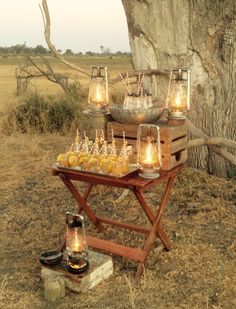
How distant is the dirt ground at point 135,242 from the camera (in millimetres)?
3818

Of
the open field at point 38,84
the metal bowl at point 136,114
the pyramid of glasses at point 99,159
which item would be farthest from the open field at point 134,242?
the open field at point 38,84

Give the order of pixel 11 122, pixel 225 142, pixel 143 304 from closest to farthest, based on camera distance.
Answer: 1. pixel 143 304
2. pixel 225 142
3. pixel 11 122

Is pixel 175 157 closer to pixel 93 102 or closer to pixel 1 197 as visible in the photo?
pixel 93 102

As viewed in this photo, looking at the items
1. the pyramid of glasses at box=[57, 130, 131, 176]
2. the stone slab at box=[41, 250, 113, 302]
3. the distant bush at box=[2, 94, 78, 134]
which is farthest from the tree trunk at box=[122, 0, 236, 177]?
the distant bush at box=[2, 94, 78, 134]

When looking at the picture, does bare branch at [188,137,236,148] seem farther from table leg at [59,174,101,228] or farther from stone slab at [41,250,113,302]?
→ stone slab at [41,250,113,302]

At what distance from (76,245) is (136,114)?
119 centimetres

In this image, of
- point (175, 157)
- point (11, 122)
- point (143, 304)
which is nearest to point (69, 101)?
point (11, 122)

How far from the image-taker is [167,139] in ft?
13.3

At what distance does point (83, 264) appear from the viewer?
391 cm

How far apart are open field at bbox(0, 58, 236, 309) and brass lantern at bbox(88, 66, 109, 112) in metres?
0.77

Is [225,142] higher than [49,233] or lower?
higher

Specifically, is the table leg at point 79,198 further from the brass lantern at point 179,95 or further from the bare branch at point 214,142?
the bare branch at point 214,142

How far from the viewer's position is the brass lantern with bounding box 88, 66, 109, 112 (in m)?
4.68

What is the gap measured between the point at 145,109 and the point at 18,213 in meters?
2.35
